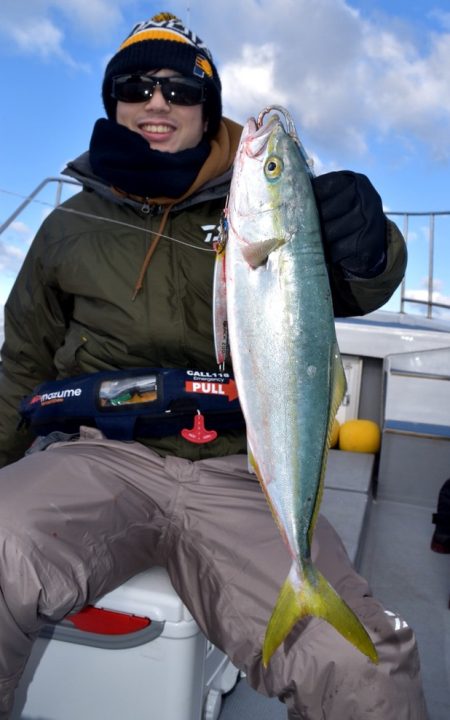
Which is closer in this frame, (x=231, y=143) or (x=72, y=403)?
(x=72, y=403)

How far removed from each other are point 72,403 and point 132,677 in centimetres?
98

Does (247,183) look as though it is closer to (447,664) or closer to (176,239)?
(176,239)

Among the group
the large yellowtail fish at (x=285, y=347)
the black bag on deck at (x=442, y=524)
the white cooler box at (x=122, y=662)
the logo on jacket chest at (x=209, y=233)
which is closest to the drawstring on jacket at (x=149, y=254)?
the logo on jacket chest at (x=209, y=233)

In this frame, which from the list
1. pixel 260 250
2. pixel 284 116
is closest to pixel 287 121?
pixel 284 116

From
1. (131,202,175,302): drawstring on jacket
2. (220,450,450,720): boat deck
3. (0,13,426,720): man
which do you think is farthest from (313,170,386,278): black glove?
(220,450,450,720): boat deck

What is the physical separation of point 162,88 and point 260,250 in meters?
1.25

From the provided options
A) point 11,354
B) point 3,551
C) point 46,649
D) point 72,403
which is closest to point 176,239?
point 72,403

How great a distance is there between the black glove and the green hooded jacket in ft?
0.57

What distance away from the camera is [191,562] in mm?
2090

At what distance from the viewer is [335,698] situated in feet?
5.74

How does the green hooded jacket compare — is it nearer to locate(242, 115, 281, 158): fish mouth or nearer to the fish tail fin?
locate(242, 115, 281, 158): fish mouth

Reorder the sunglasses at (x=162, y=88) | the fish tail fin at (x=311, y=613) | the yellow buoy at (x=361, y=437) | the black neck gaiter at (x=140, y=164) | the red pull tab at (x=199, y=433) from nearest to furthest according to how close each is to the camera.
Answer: the fish tail fin at (x=311, y=613), the red pull tab at (x=199, y=433), the black neck gaiter at (x=140, y=164), the sunglasses at (x=162, y=88), the yellow buoy at (x=361, y=437)

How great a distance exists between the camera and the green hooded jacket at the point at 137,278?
2.38m

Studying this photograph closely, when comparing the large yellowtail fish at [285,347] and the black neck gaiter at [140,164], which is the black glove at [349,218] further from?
the black neck gaiter at [140,164]
